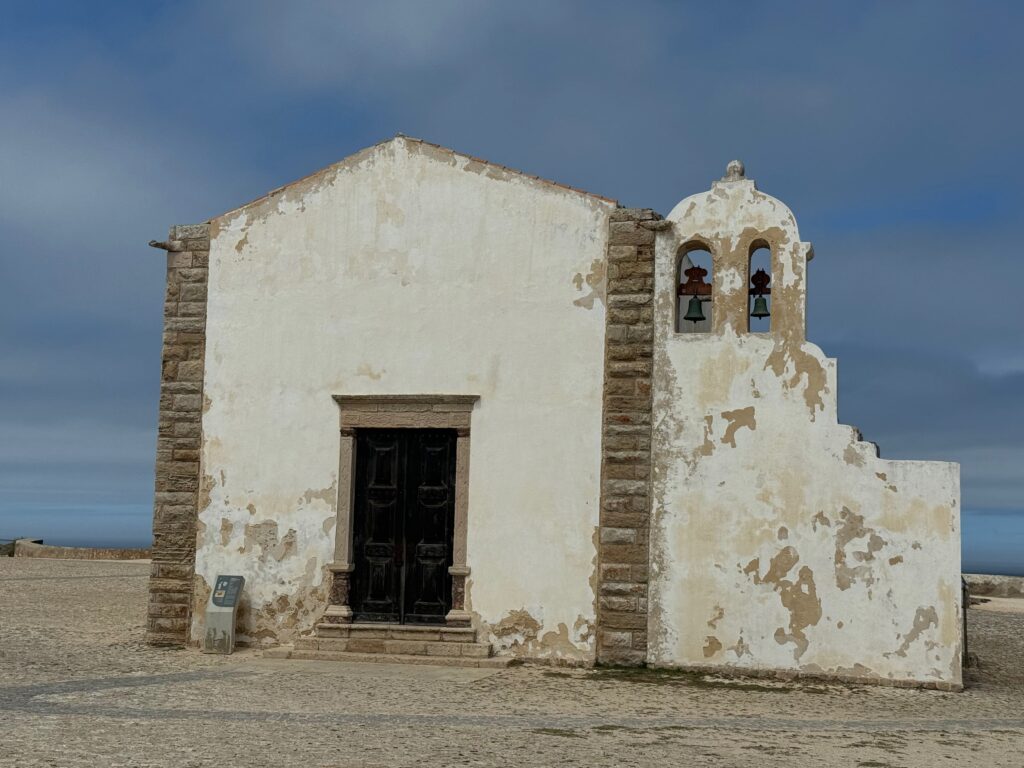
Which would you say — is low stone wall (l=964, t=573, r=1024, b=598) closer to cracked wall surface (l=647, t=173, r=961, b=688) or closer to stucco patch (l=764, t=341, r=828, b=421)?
cracked wall surface (l=647, t=173, r=961, b=688)

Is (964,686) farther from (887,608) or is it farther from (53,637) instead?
(53,637)

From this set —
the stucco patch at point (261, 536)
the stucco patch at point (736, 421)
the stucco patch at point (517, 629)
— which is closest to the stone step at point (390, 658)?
the stucco patch at point (517, 629)

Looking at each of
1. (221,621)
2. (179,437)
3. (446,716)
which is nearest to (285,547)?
(221,621)

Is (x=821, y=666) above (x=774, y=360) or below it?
below

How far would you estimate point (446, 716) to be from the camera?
23.8ft

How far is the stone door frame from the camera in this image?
10.3 m

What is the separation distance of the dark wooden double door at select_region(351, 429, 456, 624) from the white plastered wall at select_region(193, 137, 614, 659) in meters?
0.28

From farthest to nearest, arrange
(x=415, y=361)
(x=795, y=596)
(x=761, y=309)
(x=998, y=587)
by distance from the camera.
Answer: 1. (x=998, y=587)
2. (x=415, y=361)
3. (x=761, y=309)
4. (x=795, y=596)

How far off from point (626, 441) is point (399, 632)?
2.76 meters

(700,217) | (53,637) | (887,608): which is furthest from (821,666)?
(53,637)

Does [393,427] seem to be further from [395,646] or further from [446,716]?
[446,716]

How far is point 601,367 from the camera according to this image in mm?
10227

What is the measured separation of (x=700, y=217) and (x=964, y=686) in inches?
187

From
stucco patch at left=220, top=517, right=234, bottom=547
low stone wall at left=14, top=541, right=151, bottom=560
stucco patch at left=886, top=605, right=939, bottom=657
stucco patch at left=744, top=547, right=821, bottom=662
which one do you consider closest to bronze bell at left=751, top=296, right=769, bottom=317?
stucco patch at left=744, top=547, right=821, bottom=662
